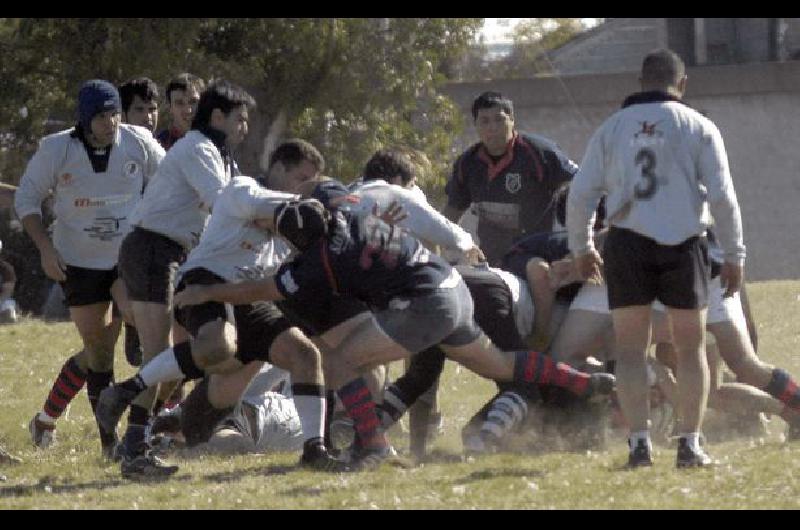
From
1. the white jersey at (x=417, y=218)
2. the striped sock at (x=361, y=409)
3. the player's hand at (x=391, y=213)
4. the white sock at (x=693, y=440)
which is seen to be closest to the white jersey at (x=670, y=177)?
the white sock at (x=693, y=440)

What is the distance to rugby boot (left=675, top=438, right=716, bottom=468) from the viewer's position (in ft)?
25.1

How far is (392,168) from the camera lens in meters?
8.72

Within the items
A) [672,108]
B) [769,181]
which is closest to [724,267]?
[672,108]

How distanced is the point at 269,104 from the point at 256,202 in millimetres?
14304

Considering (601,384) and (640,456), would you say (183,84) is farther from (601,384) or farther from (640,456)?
(640,456)

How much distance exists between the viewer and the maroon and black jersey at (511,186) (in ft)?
33.6

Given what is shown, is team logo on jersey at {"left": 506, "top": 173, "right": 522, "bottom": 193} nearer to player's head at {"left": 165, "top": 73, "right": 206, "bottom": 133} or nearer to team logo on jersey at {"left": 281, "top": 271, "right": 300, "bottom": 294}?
player's head at {"left": 165, "top": 73, "right": 206, "bottom": 133}

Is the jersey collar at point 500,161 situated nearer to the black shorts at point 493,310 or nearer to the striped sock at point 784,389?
the black shorts at point 493,310

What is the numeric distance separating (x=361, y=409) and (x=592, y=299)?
1551mm

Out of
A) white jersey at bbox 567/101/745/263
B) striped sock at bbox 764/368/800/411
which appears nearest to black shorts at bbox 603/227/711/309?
white jersey at bbox 567/101/745/263

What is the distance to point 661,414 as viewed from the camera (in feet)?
29.7

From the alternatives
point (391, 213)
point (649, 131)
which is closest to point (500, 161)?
point (391, 213)

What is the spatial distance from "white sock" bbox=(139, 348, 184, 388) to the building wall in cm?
1954

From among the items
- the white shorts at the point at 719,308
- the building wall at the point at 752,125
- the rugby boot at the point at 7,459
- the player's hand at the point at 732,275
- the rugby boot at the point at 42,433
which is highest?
the player's hand at the point at 732,275
